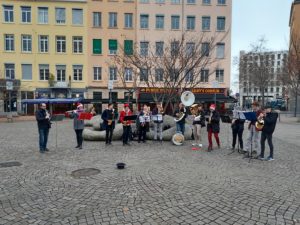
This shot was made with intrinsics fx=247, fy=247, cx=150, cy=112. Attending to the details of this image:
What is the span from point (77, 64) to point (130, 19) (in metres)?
10.1

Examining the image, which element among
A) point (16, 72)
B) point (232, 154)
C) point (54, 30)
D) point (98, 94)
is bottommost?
point (232, 154)

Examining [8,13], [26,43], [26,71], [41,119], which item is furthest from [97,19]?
[41,119]

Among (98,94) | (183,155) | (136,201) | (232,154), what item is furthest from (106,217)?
(98,94)

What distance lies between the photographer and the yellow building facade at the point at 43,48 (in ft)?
111

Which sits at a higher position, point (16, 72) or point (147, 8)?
point (147, 8)

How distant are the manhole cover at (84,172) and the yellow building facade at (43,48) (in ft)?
96.8

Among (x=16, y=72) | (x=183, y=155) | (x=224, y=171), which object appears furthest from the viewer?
(x=16, y=72)

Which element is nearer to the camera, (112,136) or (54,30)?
(112,136)

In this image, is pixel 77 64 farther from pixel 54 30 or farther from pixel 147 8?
pixel 147 8

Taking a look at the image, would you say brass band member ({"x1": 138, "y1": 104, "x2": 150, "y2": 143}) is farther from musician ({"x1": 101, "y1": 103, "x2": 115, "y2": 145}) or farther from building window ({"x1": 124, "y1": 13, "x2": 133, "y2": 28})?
building window ({"x1": 124, "y1": 13, "x2": 133, "y2": 28})

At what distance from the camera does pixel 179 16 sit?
36.1m

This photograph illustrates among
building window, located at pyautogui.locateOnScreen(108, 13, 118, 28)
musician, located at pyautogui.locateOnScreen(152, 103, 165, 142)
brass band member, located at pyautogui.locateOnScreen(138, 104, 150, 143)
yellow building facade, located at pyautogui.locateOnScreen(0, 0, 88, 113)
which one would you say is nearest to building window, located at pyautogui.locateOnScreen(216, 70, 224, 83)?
building window, located at pyautogui.locateOnScreen(108, 13, 118, 28)

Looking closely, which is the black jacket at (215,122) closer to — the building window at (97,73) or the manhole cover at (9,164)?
the manhole cover at (9,164)

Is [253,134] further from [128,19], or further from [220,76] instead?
[128,19]
